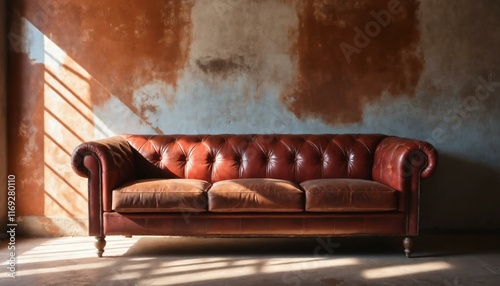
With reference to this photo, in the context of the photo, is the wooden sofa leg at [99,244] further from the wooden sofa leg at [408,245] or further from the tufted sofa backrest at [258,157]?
the wooden sofa leg at [408,245]

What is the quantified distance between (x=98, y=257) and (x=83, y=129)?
1.30m

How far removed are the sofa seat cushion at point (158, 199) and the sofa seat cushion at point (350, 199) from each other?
780 millimetres

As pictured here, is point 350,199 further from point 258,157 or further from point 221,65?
point 221,65

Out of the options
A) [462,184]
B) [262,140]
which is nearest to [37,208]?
[262,140]

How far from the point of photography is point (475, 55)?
14.0 ft

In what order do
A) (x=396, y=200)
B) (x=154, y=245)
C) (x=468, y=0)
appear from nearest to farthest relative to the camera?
(x=396, y=200) → (x=154, y=245) → (x=468, y=0)

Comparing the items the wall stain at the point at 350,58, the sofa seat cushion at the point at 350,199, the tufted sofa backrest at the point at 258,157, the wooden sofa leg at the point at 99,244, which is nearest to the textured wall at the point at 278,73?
the wall stain at the point at 350,58

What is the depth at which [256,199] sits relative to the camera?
335 centimetres

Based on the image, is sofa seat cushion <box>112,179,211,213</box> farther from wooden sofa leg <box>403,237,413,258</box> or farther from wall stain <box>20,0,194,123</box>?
A: wooden sofa leg <box>403,237,413,258</box>

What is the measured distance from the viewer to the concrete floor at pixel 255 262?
2934mm

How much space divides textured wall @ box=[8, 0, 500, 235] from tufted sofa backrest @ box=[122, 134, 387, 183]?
1.08 ft

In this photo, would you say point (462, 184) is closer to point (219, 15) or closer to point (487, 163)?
point (487, 163)

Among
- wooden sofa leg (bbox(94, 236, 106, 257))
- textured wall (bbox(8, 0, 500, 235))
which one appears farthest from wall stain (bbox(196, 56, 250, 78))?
→ wooden sofa leg (bbox(94, 236, 106, 257))

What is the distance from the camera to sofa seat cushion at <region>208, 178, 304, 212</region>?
132 inches
